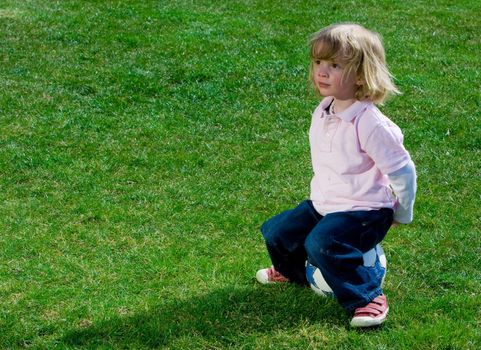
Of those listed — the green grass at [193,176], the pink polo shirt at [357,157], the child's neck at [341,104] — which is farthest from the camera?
the green grass at [193,176]

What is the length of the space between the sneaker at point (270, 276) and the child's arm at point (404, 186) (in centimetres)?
82

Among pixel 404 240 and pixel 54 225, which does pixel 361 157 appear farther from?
pixel 54 225

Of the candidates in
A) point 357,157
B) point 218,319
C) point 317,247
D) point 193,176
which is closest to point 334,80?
point 357,157

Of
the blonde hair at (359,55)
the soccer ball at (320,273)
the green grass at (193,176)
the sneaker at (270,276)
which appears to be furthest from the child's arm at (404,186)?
the sneaker at (270,276)

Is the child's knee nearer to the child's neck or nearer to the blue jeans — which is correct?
the blue jeans

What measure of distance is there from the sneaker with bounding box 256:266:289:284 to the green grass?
0.22 ft

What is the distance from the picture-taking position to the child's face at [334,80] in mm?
4523

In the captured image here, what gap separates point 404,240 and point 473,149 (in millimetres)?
1996

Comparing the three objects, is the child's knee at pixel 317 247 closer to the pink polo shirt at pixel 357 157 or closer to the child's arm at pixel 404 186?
the pink polo shirt at pixel 357 157

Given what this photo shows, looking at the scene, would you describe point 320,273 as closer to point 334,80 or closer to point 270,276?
point 270,276

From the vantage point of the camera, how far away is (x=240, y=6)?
1244cm

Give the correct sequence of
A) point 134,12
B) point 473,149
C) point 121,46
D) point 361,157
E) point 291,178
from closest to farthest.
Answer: point 361,157
point 291,178
point 473,149
point 121,46
point 134,12

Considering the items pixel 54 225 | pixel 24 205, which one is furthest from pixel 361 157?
pixel 24 205

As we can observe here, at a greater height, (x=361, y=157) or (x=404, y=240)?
(x=361, y=157)
